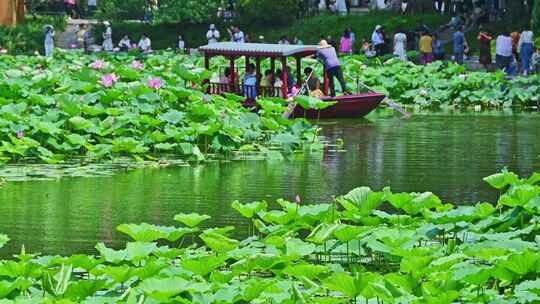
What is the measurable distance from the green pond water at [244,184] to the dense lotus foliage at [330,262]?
186cm

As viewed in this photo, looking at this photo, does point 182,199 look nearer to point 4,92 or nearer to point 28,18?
point 4,92

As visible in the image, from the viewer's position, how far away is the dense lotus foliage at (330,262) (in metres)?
7.89

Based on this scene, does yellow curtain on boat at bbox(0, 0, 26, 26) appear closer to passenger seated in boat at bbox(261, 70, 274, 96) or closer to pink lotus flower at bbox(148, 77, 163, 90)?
passenger seated in boat at bbox(261, 70, 274, 96)

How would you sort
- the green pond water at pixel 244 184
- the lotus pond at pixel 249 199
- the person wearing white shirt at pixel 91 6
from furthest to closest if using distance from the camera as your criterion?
the person wearing white shirt at pixel 91 6 < the green pond water at pixel 244 184 < the lotus pond at pixel 249 199

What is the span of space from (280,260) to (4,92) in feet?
35.2

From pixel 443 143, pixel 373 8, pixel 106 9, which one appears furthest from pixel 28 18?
pixel 443 143

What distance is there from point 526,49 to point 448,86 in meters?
3.62

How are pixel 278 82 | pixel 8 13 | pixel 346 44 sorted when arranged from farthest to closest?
pixel 8 13
pixel 346 44
pixel 278 82

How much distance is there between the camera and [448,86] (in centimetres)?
2759

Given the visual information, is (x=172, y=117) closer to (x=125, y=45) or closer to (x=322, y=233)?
(x=322, y=233)

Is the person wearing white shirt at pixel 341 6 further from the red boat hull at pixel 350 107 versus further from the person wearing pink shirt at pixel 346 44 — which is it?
the red boat hull at pixel 350 107

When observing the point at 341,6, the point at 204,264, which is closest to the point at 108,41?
the point at 341,6

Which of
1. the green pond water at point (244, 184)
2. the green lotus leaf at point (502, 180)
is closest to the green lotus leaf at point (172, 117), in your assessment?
the green pond water at point (244, 184)

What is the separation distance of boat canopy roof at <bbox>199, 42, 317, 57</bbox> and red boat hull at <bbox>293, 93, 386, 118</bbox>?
2.96 feet
